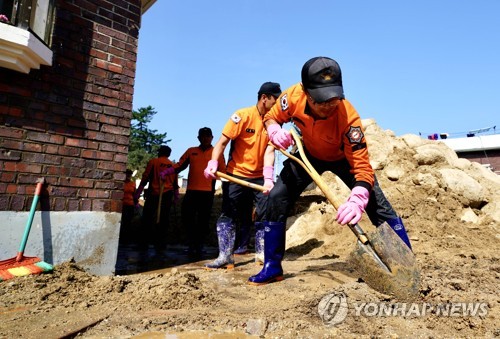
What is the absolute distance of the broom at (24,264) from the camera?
277 centimetres

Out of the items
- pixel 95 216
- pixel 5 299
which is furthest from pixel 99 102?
pixel 5 299

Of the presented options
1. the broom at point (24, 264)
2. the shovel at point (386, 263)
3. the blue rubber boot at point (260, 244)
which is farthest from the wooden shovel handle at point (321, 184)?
the broom at point (24, 264)

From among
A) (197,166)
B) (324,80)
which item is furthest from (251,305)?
(197,166)

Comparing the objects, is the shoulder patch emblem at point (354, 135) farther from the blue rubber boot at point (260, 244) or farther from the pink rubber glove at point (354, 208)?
the blue rubber boot at point (260, 244)

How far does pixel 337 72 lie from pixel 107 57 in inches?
91.7

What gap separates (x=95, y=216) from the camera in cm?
345

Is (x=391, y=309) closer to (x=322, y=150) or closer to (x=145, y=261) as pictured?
(x=322, y=150)

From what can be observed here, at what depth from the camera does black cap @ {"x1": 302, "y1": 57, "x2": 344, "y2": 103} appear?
8.67 feet

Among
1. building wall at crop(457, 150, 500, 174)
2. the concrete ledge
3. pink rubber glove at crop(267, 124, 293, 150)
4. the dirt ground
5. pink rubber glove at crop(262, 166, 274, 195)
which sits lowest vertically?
the dirt ground

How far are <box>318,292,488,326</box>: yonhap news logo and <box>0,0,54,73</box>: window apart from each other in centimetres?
298

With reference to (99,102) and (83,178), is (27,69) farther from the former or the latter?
(83,178)

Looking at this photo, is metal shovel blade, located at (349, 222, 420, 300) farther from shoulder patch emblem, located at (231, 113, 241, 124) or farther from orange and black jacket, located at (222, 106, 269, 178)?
shoulder patch emblem, located at (231, 113, 241, 124)

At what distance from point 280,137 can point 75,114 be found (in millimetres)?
1963

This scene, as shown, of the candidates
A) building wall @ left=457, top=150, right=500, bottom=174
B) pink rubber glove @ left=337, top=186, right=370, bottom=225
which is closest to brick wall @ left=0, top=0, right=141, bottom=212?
pink rubber glove @ left=337, top=186, right=370, bottom=225
